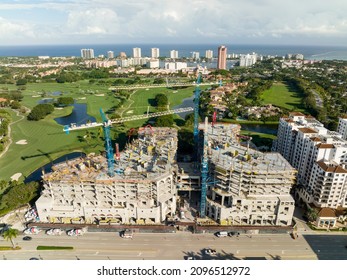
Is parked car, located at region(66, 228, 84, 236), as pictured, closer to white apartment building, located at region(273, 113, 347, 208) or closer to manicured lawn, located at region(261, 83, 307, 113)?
white apartment building, located at region(273, 113, 347, 208)

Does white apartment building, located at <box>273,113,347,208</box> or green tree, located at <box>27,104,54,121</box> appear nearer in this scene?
white apartment building, located at <box>273,113,347,208</box>

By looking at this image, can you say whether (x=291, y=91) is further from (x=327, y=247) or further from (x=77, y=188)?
(x=77, y=188)

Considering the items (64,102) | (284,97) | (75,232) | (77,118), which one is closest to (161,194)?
(75,232)

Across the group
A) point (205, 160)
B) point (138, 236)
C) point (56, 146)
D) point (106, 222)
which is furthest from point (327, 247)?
point (56, 146)

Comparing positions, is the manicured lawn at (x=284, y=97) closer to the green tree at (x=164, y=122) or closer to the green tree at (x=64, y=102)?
the green tree at (x=164, y=122)

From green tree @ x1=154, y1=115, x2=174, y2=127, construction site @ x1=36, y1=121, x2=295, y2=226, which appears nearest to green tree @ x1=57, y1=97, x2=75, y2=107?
green tree @ x1=154, y1=115, x2=174, y2=127

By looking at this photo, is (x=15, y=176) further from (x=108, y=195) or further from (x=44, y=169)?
(x=108, y=195)
